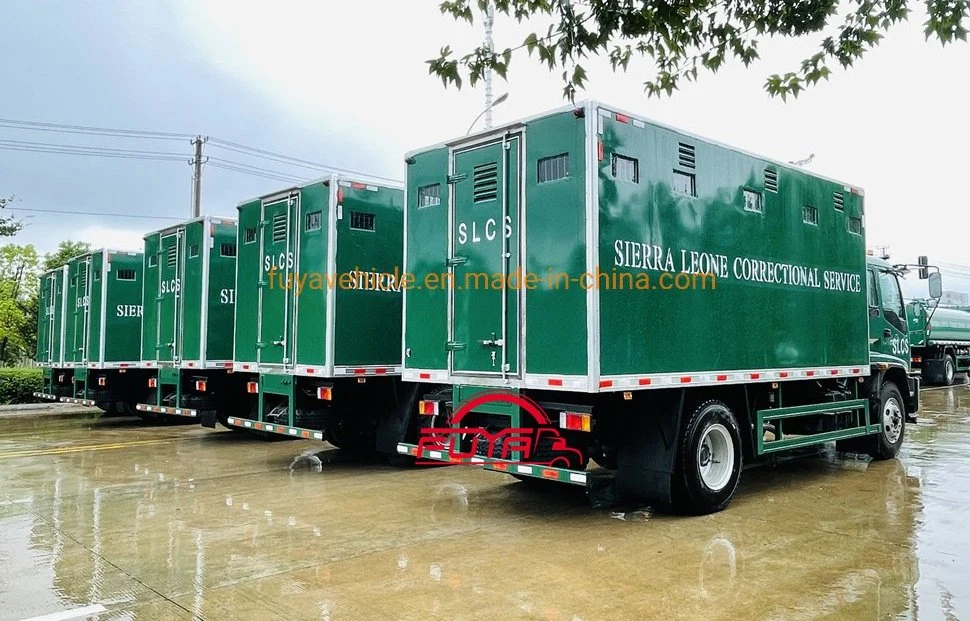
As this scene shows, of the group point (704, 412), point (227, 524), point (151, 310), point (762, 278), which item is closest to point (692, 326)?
point (704, 412)

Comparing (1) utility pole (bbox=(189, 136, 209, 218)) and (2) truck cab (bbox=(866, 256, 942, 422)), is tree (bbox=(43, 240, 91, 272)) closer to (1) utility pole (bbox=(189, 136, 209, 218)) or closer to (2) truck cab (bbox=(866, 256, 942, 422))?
(1) utility pole (bbox=(189, 136, 209, 218))

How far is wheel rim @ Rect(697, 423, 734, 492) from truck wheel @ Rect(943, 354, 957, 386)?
71.5 feet

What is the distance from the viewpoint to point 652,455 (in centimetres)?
676

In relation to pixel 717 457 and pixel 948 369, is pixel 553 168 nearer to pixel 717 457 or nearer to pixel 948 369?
pixel 717 457

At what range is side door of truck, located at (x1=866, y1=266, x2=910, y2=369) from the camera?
10031 mm

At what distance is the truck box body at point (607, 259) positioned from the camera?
246 inches

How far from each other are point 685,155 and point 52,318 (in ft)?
53.1

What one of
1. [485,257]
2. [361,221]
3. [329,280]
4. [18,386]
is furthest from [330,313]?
[18,386]

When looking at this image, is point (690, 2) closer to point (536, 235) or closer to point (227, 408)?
point (536, 235)

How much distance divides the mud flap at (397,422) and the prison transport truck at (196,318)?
347 cm

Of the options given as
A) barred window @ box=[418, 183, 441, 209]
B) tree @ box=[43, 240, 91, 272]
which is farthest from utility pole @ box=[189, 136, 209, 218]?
barred window @ box=[418, 183, 441, 209]

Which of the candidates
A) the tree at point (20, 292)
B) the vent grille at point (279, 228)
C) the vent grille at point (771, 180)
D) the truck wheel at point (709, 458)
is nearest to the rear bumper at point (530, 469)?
the truck wheel at point (709, 458)

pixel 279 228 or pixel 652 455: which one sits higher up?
pixel 279 228

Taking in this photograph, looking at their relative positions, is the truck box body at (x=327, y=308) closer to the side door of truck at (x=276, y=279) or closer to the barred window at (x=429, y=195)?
the side door of truck at (x=276, y=279)
